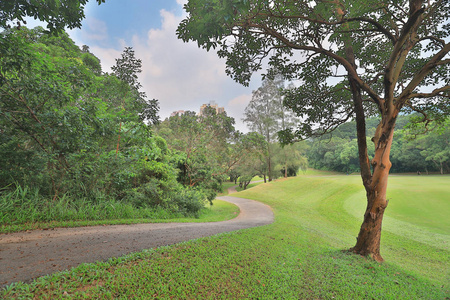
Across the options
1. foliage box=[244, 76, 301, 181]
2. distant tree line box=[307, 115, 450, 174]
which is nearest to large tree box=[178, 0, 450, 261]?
distant tree line box=[307, 115, 450, 174]

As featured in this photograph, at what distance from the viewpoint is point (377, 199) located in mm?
4566

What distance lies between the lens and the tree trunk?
14.9 ft

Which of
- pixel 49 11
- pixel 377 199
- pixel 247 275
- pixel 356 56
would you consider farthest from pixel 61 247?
pixel 356 56

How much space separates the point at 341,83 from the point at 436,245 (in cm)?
725

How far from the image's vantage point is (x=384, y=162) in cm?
455

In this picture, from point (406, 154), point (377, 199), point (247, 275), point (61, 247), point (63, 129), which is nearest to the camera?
point (247, 275)

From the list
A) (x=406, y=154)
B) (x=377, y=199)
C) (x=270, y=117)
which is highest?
(x=270, y=117)

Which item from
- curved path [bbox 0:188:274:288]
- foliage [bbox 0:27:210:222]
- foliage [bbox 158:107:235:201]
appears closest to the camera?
curved path [bbox 0:188:274:288]

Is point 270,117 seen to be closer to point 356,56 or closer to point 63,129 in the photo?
point 356,56

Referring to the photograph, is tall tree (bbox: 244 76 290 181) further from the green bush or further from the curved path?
the curved path

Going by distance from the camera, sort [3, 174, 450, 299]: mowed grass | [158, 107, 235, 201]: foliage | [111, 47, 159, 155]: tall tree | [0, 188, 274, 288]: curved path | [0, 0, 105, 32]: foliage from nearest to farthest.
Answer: [3, 174, 450, 299]: mowed grass → [0, 188, 274, 288]: curved path → [0, 0, 105, 32]: foliage → [111, 47, 159, 155]: tall tree → [158, 107, 235, 201]: foliage

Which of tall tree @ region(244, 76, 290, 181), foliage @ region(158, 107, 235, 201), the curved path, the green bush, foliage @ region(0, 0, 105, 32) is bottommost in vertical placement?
the green bush

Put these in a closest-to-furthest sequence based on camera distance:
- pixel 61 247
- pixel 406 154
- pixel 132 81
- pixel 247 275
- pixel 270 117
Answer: pixel 247 275 < pixel 61 247 < pixel 132 81 < pixel 270 117 < pixel 406 154

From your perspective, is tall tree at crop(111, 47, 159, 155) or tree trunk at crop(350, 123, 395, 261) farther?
tall tree at crop(111, 47, 159, 155)
